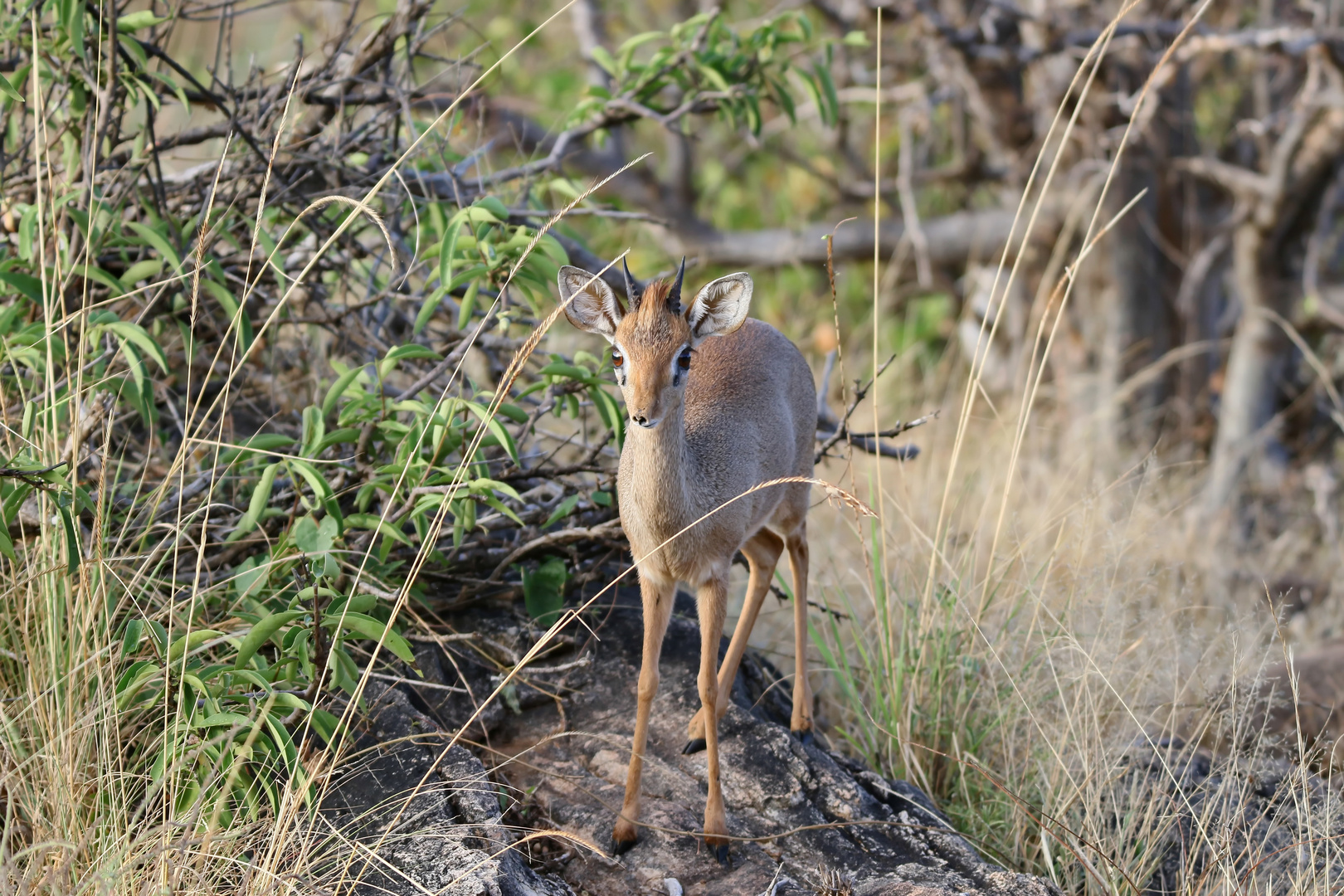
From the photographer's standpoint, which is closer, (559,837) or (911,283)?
(559,837)

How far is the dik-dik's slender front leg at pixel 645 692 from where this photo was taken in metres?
3.12

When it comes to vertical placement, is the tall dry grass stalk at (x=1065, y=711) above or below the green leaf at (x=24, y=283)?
below

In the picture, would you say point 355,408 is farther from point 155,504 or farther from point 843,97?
point 843,97

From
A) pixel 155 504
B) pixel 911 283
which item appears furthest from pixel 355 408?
pixel 911 283

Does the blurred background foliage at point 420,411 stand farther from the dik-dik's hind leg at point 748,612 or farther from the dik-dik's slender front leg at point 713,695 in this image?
the dik-dik's slender front leg at point 713,695

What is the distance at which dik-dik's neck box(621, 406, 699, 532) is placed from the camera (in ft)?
10.3

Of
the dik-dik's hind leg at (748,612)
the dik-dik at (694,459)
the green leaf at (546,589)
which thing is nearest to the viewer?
the dik-dik at (694,459)

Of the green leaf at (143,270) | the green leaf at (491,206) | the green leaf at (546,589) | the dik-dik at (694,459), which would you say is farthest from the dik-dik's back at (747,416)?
the green leaf at (143,270)

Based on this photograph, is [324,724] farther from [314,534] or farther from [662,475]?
[662,475]

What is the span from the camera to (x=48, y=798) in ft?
9.06

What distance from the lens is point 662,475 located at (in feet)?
10.3

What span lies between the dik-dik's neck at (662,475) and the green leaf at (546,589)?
529mm

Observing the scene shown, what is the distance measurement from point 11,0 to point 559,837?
9.73 ft

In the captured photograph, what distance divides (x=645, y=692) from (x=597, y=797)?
309mm
